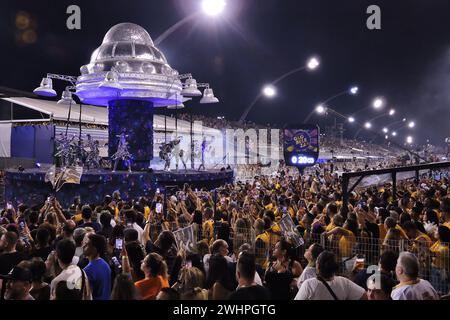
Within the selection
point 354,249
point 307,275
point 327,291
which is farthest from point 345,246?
point 327,291

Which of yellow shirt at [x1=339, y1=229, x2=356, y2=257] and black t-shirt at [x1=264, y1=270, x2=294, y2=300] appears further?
yellow shirt at [x1=339, y1=229, x2=356, y2=257]

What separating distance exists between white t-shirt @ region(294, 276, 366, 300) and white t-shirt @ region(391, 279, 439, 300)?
13.3 inches

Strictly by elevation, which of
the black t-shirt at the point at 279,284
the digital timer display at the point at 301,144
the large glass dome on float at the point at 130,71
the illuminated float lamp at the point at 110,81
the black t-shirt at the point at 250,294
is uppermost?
the large glass dome on float at the point at 130,71

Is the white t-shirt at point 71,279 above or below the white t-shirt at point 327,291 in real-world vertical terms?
above

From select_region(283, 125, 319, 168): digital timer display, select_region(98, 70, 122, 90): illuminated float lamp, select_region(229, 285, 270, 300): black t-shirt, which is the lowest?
select_region(229, 285, 270, 300): black t-shirt

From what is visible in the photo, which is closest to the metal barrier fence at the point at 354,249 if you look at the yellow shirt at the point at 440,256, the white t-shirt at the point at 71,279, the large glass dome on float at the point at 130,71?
the yellow shirt at the point at 440,256

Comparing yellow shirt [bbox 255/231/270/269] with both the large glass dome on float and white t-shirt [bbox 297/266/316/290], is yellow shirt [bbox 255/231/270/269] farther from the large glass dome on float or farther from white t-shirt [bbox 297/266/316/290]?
the large glass dome on float

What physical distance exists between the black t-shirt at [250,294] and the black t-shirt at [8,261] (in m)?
3.08

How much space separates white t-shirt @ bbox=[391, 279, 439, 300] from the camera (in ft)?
13.0

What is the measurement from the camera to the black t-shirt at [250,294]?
3766 mm

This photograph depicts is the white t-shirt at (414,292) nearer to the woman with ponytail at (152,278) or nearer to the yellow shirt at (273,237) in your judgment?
the woman with ponytail at (152,278)

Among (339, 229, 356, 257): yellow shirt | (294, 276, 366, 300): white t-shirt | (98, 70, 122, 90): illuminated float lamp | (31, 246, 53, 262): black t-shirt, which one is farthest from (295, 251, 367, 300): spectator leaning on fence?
(98, 70, 122, 90): illuminated float lamp

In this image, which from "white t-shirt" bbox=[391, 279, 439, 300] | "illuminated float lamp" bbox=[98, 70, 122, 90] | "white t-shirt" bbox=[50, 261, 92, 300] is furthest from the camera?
"illuminated float lamp" bbox=[98, 70, 122, 90]
